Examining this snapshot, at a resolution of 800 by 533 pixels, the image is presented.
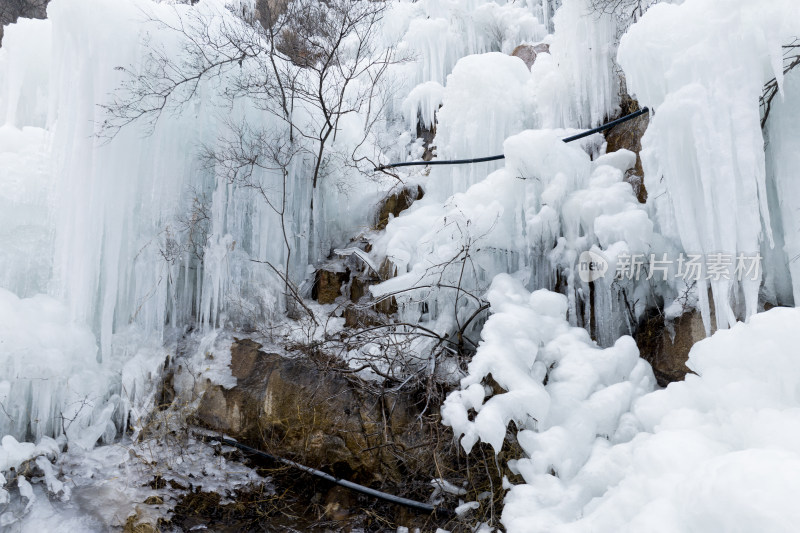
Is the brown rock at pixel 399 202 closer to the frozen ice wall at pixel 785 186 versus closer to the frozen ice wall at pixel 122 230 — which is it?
the frozen ice wall at pixel 122 230

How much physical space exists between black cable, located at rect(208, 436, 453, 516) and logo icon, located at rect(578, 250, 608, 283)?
6.04 ft

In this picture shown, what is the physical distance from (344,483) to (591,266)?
2.38 meters

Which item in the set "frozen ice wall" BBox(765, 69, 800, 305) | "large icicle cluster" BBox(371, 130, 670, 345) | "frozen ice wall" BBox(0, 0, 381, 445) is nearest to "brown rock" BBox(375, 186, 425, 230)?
"frozen ice wall" BBox(0, 0, 381, 445)

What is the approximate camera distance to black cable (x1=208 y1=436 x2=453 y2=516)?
3448 millimetres

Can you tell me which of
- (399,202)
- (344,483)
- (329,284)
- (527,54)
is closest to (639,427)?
(344,483)

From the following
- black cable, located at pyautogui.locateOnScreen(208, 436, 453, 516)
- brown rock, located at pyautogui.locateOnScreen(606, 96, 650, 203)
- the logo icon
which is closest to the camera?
black cable, located at pyautogui.locateOnScreen(208, 436, 453, 516)

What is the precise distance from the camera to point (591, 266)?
149 inches

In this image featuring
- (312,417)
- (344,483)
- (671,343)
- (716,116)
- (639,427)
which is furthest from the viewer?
(312,417)

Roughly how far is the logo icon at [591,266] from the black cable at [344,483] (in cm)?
184

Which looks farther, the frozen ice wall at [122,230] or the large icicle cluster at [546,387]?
the frozen ice wall at [122,230]

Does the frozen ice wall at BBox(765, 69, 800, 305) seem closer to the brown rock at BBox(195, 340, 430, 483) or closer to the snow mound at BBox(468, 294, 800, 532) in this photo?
the snow mound at BBox(468, 294, 800, 532)

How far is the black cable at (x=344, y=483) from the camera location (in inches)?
136

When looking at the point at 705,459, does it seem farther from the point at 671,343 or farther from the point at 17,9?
the point at 17,9

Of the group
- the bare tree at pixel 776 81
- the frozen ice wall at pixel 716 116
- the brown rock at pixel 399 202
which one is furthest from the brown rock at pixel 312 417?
the bare tree at pixel 776 81
